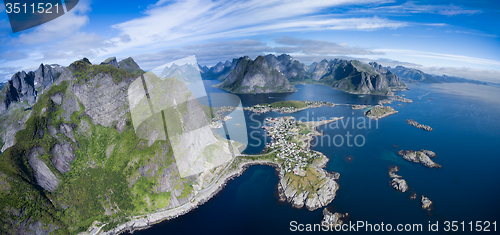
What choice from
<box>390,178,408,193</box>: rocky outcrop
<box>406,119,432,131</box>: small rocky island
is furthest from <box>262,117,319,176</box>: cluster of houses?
<box>406,119,432,131</box>: small rocky island

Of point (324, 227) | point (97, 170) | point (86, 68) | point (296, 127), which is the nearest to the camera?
point (324, 227)

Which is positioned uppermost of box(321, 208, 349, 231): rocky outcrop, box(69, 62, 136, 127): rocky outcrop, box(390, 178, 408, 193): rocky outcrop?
box(69, 62, 136, 127): rocky outcrop

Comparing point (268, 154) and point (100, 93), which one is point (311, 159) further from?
point (100, 93)

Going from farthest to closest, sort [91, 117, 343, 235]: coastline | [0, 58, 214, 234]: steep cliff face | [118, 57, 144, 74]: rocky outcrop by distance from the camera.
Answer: [118, 57, 144, 74]: rocky outcrop → [91, 117, 343, 235]: coastline → [0, 58, 214, 234]: steep cliff face

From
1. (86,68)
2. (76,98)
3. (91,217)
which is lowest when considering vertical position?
(91,217)

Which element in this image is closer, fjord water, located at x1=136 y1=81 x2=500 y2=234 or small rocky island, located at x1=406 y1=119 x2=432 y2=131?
fjord water, located at x1=136 y1=81 x2=500 y2=234

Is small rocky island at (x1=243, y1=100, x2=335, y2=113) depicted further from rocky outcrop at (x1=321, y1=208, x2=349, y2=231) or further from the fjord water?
rocky outcrop at (x1=321, y1=208, x2=349, y2=231)

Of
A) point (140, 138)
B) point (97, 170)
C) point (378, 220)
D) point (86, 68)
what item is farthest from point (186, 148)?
point (378, 220)
